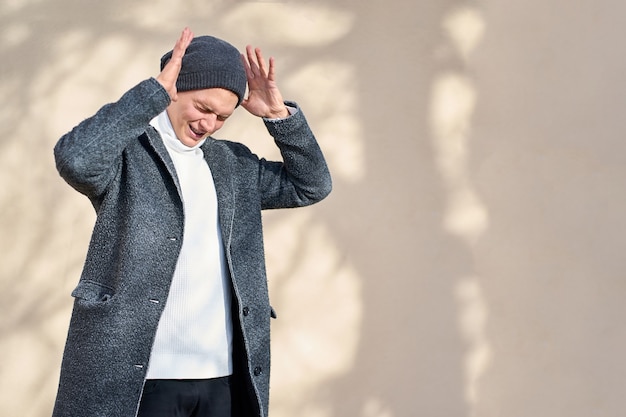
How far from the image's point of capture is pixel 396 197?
3908 mm

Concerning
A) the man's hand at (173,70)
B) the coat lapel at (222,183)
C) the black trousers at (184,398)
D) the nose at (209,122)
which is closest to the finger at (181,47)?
the man's hand at (173,70)

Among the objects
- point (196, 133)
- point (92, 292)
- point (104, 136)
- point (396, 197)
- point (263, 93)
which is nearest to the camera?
point (104, 136)

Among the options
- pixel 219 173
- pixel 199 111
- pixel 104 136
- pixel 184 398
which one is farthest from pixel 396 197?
pixel 104 136

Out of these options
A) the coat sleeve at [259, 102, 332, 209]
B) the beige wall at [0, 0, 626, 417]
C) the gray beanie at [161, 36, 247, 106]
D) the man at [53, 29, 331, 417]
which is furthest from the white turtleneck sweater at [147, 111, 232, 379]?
the beige wall at [0, 0, 626, 417]

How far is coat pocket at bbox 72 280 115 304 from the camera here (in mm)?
2115

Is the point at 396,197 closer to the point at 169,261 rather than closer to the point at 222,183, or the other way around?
the point at 222,183

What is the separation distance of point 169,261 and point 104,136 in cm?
30

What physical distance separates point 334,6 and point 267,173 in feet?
5.37

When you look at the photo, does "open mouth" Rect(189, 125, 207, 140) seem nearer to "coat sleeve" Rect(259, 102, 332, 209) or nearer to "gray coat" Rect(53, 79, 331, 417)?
"gray coat" Rect(53, 79, 331, 417)

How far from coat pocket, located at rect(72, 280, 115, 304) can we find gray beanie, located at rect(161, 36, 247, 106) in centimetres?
46

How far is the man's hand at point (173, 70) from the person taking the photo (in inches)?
83.6

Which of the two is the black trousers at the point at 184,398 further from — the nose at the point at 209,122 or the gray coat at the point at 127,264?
the nose at the point at 209,122

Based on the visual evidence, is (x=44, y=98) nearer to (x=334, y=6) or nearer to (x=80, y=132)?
(x=334, y=6)

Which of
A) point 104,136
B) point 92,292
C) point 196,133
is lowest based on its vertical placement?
point 92,292
